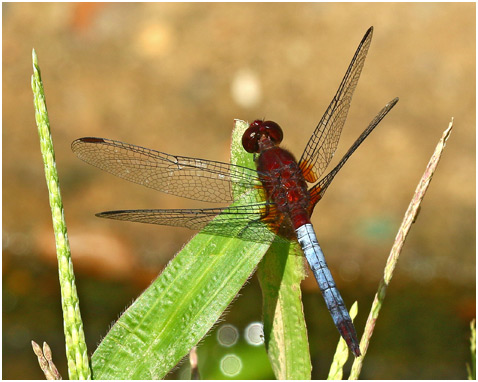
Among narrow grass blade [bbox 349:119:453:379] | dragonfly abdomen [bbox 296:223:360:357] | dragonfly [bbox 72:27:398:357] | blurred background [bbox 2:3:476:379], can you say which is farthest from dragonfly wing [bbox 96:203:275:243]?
blurred background [bbox 2:3:476:379]

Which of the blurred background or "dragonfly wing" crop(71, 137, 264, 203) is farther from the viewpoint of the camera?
the blurred background

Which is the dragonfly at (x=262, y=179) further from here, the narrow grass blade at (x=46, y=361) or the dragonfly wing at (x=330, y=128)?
the narrow grass blade at (x=46, y=361)

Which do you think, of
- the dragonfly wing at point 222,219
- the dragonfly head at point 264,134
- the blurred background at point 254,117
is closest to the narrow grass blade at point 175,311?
the dragonfly wing at point 222,219

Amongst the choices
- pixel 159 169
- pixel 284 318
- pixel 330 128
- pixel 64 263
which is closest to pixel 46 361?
pixel 64 263

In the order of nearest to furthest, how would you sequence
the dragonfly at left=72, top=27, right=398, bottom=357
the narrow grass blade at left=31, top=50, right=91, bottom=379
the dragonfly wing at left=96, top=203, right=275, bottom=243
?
the narrow grass blade at left=31, top=50, right=91, bottom=379 < the dragonfly wing at left=96, top=203, right=275, bottom=243 < the dragonfly at left=72, top=27, right=398, bottom=357

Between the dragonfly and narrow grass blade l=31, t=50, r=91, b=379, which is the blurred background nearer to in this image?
the dragonfly

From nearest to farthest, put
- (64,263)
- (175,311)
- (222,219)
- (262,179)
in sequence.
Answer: (64,263) < (175,311) < (222,219) < (262,179)

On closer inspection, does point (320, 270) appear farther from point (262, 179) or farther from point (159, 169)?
point (159, 169)
